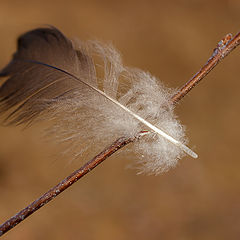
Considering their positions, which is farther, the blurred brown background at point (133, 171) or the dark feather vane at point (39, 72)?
the blurred brown background at point (133, 171)

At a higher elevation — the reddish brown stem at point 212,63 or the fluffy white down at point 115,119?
the reddish brown stem at point 212,63

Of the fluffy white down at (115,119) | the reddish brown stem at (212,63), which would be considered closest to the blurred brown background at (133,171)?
the fluffy white down at (115,119)

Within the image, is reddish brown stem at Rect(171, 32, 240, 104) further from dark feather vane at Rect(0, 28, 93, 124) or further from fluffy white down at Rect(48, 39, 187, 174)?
dark feather vane at Rect(0, 28, 93, 124)

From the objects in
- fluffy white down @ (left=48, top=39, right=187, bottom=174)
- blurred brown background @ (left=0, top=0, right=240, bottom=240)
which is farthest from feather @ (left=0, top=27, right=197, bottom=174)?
blurred brown background @ (left=0, top=0, right=240, bottom=240)

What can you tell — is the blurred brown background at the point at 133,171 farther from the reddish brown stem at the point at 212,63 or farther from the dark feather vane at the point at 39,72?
the reddish brown stem at the point at 212,63

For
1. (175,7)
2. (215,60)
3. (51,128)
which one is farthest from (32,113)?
(175,7)

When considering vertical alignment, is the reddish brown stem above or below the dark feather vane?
above

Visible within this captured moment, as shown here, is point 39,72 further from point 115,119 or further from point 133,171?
point 133,171
